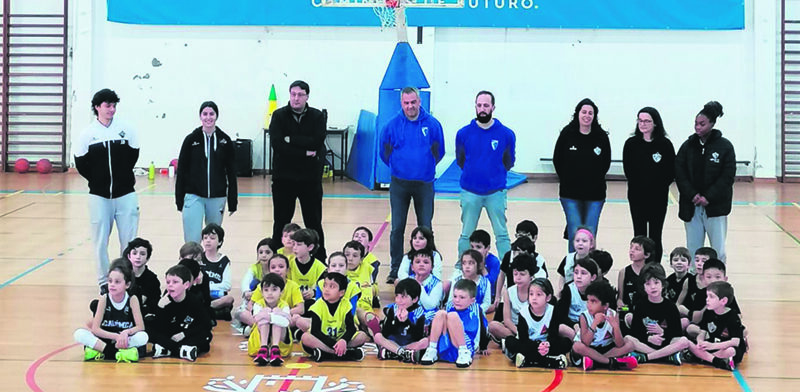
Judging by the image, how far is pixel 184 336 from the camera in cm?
745

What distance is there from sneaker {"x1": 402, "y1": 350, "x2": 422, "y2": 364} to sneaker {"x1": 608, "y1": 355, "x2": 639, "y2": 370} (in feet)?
4.24

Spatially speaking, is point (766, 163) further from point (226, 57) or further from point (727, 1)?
point (226, 57)

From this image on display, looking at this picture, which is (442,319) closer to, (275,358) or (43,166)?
(275,358)

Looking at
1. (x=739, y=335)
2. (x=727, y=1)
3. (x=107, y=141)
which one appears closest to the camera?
(x=739, y=335)

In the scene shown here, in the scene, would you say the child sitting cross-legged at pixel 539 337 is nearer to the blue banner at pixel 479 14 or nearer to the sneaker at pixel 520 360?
the sneaker at pixel 520 360

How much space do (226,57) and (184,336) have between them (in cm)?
1119

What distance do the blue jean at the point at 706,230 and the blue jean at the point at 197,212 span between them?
13.4 feet

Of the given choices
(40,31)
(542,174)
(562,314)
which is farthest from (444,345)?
(40,31)

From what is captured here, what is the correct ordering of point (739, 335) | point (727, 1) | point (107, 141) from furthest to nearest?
point (727, 1), point (107, 141), point (739, 335)

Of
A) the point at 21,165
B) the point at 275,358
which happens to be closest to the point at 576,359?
the point at 275,358

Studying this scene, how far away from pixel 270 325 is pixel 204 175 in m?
2.24

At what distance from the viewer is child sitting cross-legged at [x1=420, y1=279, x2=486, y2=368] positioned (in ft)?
23.9

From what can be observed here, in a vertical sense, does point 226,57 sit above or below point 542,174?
above

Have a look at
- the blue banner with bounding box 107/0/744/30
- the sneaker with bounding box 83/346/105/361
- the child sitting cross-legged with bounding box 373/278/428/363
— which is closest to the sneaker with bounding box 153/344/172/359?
the sneaker with bounding box 83/346/105/361
